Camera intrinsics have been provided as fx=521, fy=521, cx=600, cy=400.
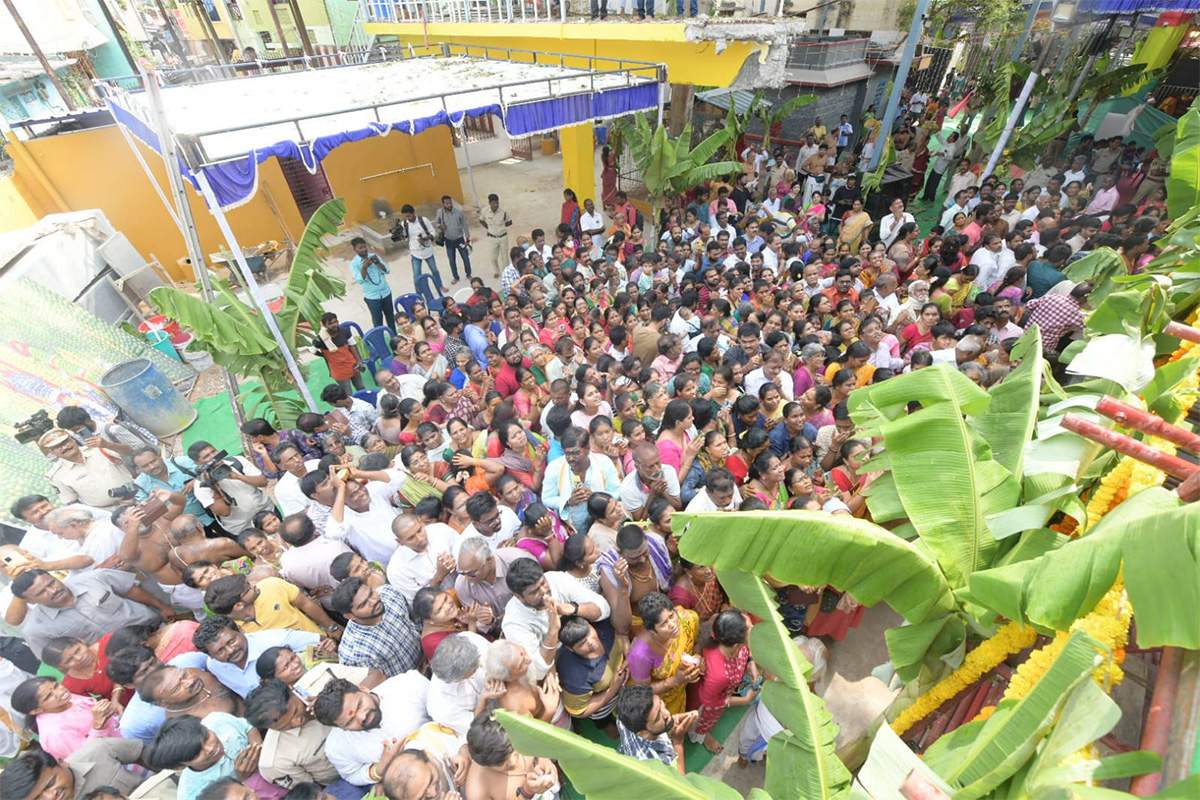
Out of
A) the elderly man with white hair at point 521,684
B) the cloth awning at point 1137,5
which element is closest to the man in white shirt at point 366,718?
the elderly man with white hair at point 521,684

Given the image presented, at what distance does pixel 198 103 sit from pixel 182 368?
14.9 feet

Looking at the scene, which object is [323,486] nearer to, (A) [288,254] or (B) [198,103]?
(B) [198,103]

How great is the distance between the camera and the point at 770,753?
82.4 inches

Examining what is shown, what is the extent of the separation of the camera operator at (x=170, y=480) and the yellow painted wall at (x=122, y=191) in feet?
26.2

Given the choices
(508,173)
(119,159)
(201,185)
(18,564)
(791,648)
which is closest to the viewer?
(791,648)

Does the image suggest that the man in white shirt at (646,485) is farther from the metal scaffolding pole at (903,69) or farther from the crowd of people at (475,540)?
the metal scaffolding pole at (903,69)

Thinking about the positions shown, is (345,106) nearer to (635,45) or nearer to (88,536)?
(635,45)

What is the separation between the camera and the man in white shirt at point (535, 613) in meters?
2.87

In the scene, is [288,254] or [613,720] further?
[288,254]

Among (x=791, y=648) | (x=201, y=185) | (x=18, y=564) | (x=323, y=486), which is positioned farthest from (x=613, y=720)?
(x=201, y=185)

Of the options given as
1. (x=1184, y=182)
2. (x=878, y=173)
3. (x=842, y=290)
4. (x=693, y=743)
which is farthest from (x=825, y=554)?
(x=878, y=173)

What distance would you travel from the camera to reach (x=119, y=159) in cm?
993

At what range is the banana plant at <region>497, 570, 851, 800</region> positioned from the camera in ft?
Result: 5.53

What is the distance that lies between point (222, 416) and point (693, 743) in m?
7.42
